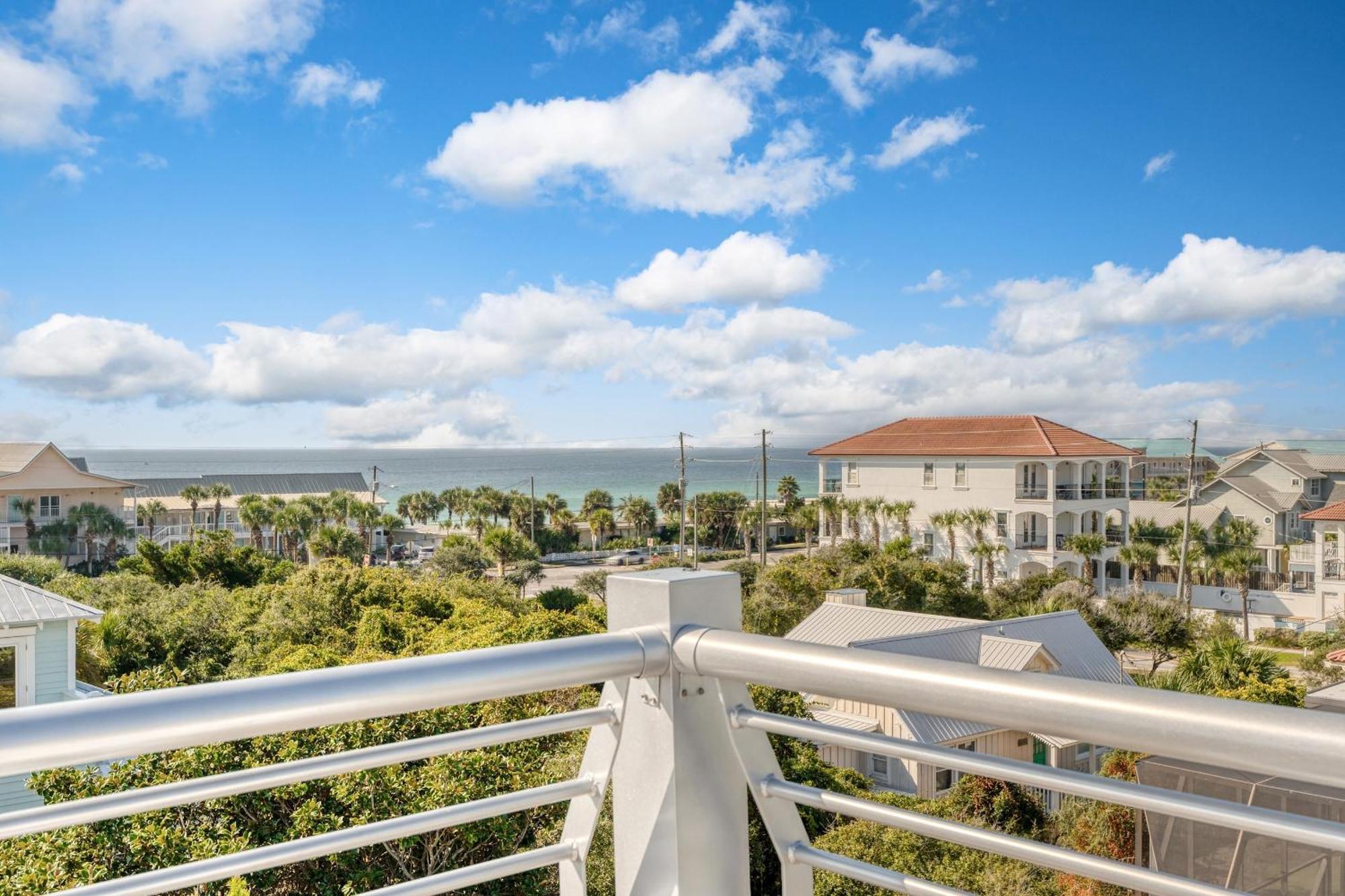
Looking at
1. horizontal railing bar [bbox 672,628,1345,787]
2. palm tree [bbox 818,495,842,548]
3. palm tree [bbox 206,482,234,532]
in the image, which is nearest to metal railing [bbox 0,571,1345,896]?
horizontal railing bar [bbox 672,628,1345,787]

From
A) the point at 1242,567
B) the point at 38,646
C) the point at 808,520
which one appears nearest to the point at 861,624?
the point at 38,646

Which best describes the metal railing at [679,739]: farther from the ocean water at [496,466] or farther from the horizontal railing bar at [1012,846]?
the ocean water at [496,466]

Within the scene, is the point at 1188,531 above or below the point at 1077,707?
below

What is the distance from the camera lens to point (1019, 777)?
76 cm

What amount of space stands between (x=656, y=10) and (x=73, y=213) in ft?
138

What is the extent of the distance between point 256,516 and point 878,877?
37.9 m

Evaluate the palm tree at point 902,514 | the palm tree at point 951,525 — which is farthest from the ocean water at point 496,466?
the palm tree at point 951,525

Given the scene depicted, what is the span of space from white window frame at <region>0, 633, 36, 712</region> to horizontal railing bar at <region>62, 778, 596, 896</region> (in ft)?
28.1

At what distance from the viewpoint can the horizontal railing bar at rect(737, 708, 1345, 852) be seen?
62 cm

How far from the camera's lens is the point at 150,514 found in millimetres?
40188

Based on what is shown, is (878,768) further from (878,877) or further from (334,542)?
(334,542)

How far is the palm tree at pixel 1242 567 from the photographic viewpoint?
87.8ft

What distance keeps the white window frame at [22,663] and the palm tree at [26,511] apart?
33936mm

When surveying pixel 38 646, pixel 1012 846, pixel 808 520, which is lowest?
pixel 808 520
